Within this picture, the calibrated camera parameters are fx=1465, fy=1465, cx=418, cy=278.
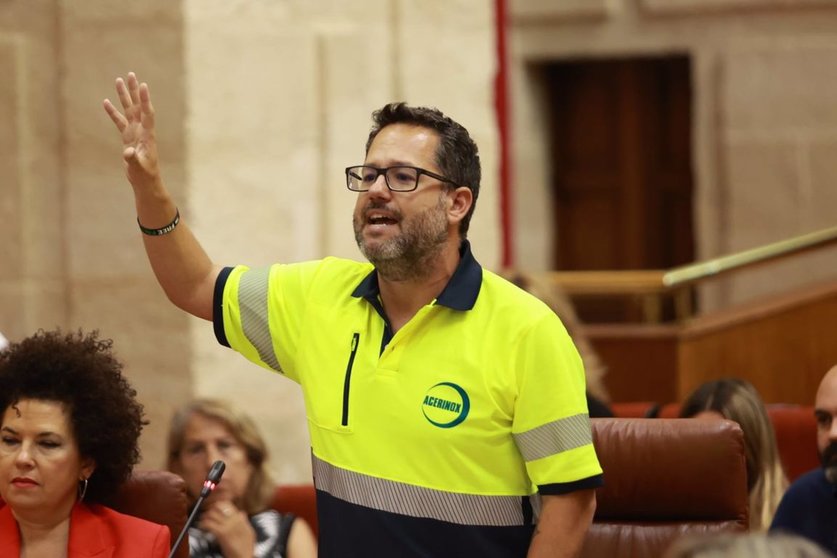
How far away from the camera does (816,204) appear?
23.7ft

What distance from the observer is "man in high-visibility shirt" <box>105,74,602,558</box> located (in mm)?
2354

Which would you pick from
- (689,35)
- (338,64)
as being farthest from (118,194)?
(689,35)

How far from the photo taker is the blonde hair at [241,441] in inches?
143

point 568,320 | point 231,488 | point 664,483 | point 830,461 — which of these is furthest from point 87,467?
point 568,320

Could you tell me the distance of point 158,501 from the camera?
2922 mm

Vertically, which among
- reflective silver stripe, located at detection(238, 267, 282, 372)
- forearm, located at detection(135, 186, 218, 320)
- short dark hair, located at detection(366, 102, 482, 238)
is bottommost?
reflective silver stripe, located at detection(238, 267, 282, 372)

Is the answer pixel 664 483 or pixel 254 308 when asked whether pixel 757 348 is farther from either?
pixel 254 308

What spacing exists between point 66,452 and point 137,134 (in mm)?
670

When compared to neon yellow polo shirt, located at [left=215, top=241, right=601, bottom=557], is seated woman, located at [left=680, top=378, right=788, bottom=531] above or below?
below

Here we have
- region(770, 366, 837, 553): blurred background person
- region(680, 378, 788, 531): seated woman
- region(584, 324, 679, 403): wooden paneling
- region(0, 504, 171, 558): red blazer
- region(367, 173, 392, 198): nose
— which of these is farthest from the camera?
region(584, 324, 679, 403): wooden paneling

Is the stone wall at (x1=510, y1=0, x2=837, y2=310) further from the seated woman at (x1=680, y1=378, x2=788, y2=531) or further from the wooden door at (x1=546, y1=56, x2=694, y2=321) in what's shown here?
the seated woman at (x1=680, y1=378, x2=788, y2=531)

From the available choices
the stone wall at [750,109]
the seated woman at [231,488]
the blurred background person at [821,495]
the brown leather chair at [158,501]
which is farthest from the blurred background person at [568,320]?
the stone wall at [750,109]

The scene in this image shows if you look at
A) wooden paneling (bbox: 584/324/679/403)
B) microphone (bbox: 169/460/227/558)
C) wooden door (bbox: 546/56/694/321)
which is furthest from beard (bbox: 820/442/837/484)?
wooden door (bbox: 546/56/694/321)

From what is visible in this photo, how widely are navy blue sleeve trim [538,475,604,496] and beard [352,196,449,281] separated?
421 millimetres
